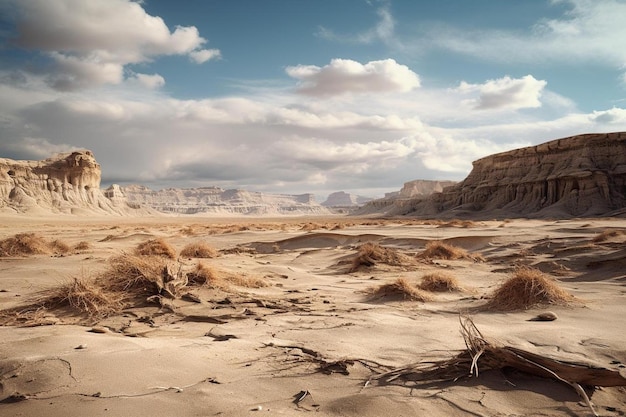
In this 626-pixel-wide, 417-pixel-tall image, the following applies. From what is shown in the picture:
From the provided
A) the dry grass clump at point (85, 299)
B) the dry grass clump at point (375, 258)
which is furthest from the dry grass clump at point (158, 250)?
the dry grass clump at point (375, 258)

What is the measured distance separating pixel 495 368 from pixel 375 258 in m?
7.23

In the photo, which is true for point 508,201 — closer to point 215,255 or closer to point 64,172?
point 215,255

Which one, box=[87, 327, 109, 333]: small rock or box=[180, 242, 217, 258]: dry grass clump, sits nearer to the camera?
box=[87, 327, 109, 333]: small rock

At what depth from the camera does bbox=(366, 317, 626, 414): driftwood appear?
2.49 meters

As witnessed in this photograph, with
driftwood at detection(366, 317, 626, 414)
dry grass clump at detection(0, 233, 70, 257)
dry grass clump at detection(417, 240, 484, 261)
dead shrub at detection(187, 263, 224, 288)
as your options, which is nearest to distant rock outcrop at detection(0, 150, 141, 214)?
dry grass clump at detection(0, 233, 70, 257)

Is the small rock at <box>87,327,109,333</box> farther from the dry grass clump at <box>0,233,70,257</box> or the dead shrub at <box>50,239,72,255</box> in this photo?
the dead shrub at <box>50,239,72,255</box>

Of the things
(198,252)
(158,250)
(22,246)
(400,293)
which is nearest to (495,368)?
(400,293)

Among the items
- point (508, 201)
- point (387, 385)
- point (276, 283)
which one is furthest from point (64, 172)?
point (387, 385)

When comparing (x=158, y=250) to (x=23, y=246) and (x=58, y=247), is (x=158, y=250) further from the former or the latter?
(x=58, y=247)

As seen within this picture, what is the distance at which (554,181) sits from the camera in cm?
4041

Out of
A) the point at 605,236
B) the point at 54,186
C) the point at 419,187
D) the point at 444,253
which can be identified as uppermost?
the point at 419,187

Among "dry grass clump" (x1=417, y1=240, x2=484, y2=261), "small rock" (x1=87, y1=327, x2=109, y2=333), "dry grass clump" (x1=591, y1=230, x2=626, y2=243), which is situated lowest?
"dry grass clump" (x1=417, y1=240, x2=484, y2=261)

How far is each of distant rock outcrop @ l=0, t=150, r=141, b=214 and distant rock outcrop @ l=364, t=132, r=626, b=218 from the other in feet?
207

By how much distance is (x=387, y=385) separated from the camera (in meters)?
2.62
